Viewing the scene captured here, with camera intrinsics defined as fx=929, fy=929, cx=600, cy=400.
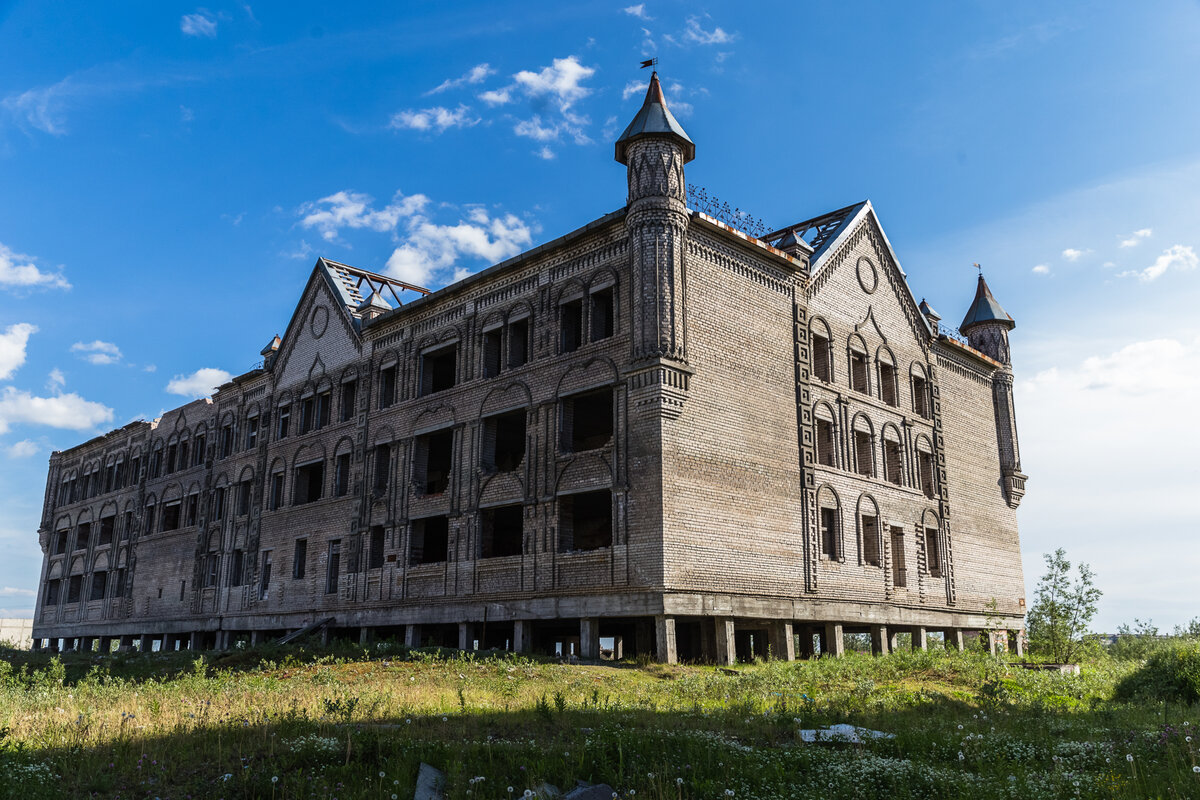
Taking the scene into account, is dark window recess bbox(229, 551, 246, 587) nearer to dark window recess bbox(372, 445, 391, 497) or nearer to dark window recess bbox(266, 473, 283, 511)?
dark window recess bbox(266, 473, 283, 511)

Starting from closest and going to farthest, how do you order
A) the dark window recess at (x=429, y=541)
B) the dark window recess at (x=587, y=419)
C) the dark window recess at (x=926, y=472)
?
1. the dark window recess at (x=587, y=419)
2. the dark window recess at (x=429, y=541)
3. the dark window recess at (x=926, y=472)

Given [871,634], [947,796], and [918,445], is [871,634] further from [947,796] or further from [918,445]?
[947,796]

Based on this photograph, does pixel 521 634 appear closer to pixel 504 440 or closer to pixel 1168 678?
pixel 504 440

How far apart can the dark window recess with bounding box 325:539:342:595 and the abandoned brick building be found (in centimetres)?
6

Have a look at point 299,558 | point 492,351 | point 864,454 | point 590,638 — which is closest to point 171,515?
point 299,558

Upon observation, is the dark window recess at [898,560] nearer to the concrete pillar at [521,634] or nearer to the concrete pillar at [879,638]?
the concrete pillar at [879,638]

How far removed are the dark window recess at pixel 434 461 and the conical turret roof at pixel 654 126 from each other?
959cm

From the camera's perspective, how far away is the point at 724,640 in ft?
67.9

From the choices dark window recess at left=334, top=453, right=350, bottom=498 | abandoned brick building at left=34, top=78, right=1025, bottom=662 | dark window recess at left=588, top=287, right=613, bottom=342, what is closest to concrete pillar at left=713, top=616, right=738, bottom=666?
abandoned brick building at left=34, top=78, right=1025, bottom=662

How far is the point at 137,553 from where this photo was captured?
39.9 m

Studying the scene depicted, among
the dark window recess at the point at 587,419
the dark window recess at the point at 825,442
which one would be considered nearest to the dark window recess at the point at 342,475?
the dark window recess at the point at 587,419

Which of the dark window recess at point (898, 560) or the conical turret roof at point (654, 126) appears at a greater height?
the conical turret roof at point (654, 126)

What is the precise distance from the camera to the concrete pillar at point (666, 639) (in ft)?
63.6

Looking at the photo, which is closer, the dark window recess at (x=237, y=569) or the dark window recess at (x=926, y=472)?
the dark window recess at (x=926, y=472)
